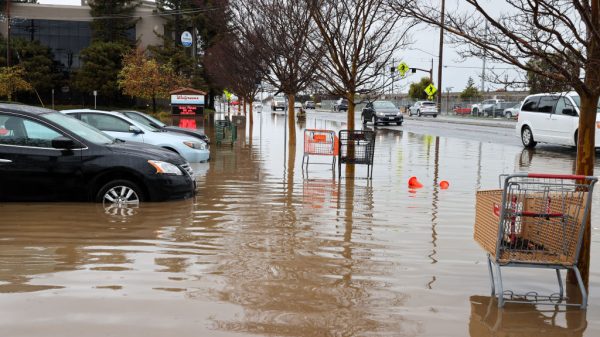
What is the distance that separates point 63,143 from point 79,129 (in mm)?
622

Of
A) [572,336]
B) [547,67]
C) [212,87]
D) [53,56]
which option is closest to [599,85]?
[547,67]

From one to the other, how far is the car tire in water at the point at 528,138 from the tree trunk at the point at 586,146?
18.2 meters

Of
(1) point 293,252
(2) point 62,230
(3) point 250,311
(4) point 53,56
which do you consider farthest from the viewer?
(4) point 53,56

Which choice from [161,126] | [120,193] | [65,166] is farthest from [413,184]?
[161,126]

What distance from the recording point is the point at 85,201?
932cm

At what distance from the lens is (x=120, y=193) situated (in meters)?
9.32

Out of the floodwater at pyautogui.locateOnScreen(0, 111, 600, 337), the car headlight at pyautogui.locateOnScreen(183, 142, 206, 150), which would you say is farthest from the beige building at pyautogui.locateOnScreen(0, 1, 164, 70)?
the floodwater at pyautogui.locateOnScreen(0, 111, 600, 337)

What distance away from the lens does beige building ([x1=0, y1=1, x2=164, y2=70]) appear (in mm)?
65750

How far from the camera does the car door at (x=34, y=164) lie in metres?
9.08

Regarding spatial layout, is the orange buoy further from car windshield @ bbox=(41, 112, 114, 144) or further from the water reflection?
the water reflection

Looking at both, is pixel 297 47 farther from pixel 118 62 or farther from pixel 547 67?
pixel 118 62

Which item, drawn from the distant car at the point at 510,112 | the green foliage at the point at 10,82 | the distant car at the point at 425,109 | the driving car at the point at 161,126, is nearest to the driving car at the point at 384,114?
the distant car at the point at 510,112

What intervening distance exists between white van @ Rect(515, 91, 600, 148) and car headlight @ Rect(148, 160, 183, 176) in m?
14.0

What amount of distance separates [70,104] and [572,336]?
208 feet
